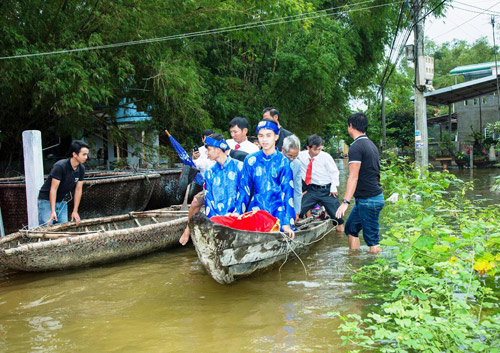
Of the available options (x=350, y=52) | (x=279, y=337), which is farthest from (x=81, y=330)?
(x=350, y=52)

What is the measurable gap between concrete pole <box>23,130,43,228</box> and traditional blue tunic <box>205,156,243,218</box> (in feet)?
12.1

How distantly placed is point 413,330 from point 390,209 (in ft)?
18.3

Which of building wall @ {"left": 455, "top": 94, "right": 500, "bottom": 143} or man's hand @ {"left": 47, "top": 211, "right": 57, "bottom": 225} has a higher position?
building wall @ {"left": 455, "top": 94, "right": 500, "bottom": 143}

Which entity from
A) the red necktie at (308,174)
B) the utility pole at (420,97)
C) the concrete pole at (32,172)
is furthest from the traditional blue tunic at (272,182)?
the utility pole at (420,97)

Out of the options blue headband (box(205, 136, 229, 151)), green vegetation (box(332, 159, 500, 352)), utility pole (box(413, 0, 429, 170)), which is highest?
utility pole (box(413, 0, 429, 170))

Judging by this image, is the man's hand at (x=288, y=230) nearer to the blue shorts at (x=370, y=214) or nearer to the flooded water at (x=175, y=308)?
the flooded water at (x=175, y=308)

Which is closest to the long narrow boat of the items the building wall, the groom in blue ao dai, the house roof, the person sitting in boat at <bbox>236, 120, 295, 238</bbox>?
the person sitting in boat at <bbox>236, 120, 295, 238</bbox>

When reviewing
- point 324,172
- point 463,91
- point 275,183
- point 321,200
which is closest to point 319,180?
point 324,172

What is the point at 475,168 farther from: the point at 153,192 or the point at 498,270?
the point at 498,270

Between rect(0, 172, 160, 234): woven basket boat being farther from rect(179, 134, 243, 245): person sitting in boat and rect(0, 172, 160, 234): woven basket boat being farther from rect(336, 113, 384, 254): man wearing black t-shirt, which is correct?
rect(336, 113, 384, 254): man wearing black t-shirt

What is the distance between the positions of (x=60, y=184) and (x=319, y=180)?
4.19 metres

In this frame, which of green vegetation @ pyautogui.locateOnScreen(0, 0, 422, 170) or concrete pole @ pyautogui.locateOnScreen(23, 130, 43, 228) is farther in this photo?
green vegetation @ pyautogui.locateOnScreen(0, 0, 422, 170)

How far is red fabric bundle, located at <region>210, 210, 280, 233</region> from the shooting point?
5777 millimetres

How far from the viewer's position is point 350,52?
66.4ft
